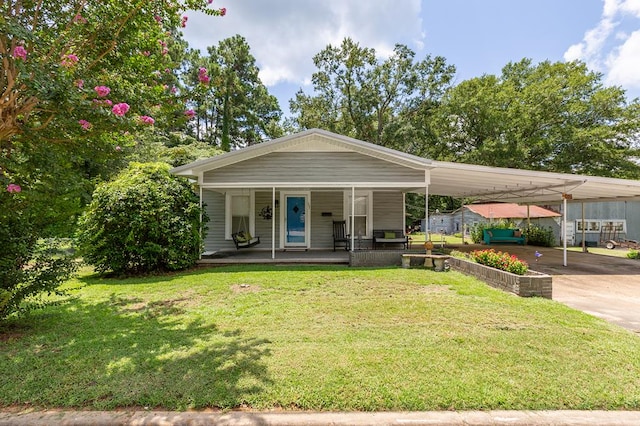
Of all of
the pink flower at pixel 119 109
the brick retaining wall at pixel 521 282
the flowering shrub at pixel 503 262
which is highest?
the pink flower at pixel 119 109

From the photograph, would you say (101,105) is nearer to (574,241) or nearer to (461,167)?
(461,167)

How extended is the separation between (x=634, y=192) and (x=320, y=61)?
76.8 feet

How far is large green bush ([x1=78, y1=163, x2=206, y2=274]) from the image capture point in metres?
7.51

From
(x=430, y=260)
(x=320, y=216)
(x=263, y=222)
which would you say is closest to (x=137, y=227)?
(x=263, y=222)

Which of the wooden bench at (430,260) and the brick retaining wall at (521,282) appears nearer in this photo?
the brick retaining wall at (521,282)

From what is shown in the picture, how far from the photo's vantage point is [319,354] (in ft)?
11.0

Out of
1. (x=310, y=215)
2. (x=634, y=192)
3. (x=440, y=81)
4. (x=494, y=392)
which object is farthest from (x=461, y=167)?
(x=440, y=81)

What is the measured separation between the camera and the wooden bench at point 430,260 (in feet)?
27.5

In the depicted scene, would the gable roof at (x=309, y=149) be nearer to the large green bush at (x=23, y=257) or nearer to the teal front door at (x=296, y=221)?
the teal front door at (x=296, y=221)

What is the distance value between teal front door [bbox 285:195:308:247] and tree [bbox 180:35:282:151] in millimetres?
17677

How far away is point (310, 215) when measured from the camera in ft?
38.0

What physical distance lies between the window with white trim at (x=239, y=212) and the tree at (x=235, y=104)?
16764 mm

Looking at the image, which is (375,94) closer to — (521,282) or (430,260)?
(430,260)

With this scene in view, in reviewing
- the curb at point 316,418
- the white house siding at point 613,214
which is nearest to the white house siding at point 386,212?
the curb at point 316,418
